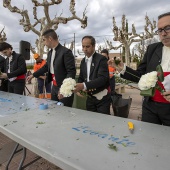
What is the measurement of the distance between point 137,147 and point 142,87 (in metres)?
0.44

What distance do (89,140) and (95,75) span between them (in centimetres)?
131

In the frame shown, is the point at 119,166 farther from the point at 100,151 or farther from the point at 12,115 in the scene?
the point at 12,115

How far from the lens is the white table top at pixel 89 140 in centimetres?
98

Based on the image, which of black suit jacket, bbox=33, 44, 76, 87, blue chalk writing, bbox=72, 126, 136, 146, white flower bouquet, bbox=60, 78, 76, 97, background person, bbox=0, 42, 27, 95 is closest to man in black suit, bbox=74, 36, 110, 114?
black suit jacket, bbox=33, 44, 76, 87

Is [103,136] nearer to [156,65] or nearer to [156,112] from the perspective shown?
[156,112]

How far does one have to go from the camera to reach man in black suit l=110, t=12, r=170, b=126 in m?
1.54

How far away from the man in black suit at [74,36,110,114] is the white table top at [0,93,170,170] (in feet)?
2.07

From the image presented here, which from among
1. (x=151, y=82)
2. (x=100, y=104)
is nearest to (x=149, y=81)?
(x=151, y=82)

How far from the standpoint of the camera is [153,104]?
1.70 m

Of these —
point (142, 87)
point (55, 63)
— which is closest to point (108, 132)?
point (142, 87)

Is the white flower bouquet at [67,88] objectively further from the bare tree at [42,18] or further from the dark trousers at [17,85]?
the bare tree at [42,18]

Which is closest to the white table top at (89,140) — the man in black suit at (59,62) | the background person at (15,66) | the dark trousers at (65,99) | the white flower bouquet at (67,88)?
the white flower bouquet at (67,88)

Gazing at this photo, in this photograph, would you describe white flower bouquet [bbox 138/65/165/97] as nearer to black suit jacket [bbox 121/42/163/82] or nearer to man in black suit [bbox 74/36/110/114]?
black suit jacket [bbox 121/42/163/82]

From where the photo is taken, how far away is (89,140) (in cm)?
127
